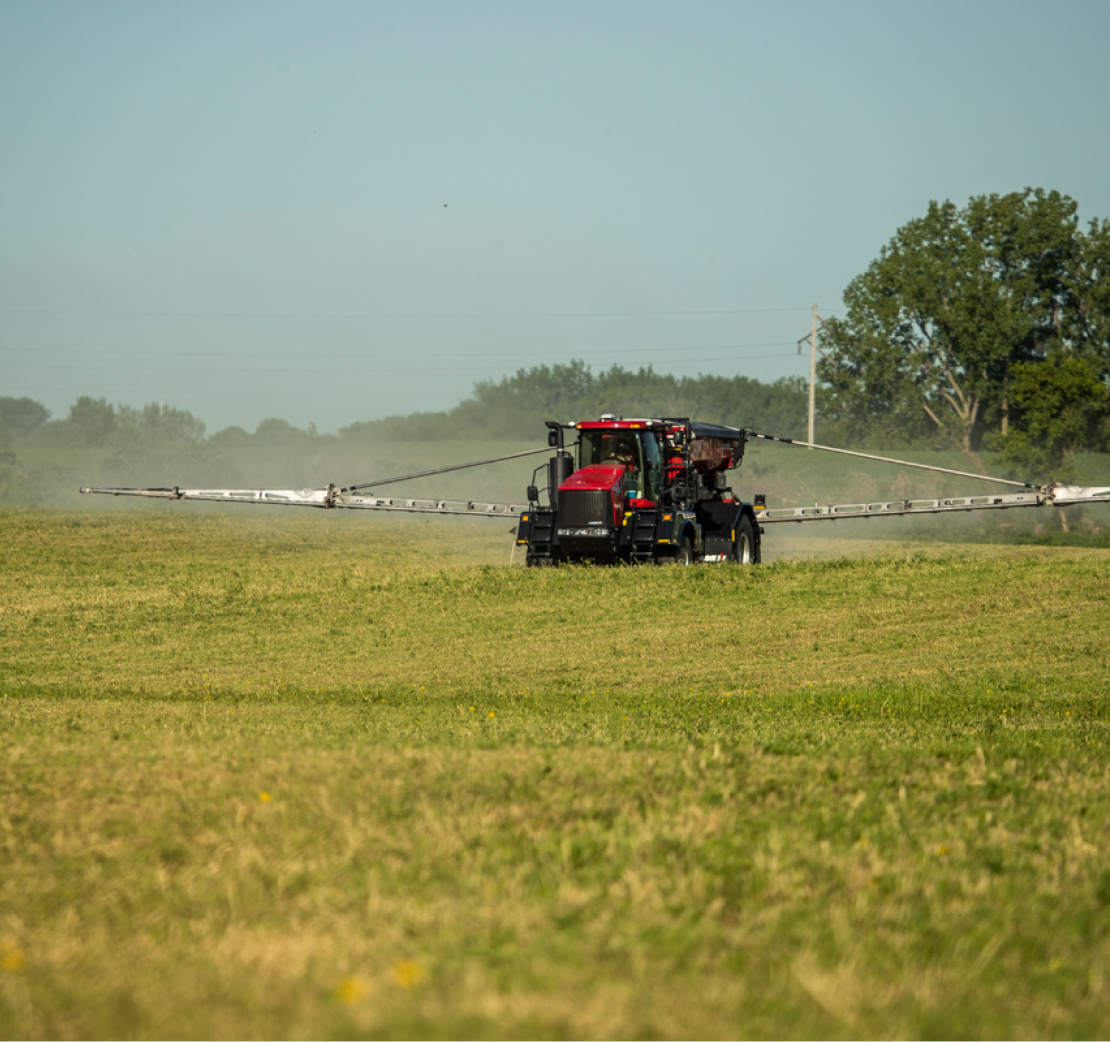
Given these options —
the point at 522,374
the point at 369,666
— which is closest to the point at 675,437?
the point at 369,666

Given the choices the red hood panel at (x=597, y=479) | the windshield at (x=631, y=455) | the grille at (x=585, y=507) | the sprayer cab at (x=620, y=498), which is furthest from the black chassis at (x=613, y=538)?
the red hood panel at (x=597, y=479)

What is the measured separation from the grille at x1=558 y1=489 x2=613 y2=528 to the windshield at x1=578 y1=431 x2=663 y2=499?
3.00 feet

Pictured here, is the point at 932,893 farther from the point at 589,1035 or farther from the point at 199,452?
the point at 199,452

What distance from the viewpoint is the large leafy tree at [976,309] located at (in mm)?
72125

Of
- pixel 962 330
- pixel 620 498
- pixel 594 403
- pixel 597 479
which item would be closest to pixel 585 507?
pixel 597 479

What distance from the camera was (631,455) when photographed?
24562 millimetres

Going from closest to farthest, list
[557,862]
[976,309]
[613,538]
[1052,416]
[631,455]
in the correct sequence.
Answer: [557,862], [613,538], [631,455], [1052,416], [976,309]

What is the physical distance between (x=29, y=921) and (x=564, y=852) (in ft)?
7.28

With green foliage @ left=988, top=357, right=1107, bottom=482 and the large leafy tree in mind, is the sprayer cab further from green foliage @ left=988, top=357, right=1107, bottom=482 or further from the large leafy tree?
the large leafy tree

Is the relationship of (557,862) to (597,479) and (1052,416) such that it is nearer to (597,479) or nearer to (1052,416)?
(597,479)

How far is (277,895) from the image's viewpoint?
485cm

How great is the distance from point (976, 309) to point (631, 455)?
54662 mm

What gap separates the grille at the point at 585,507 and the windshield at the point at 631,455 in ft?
3.00

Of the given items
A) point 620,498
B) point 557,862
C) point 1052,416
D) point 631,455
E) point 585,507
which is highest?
point 1052,416
